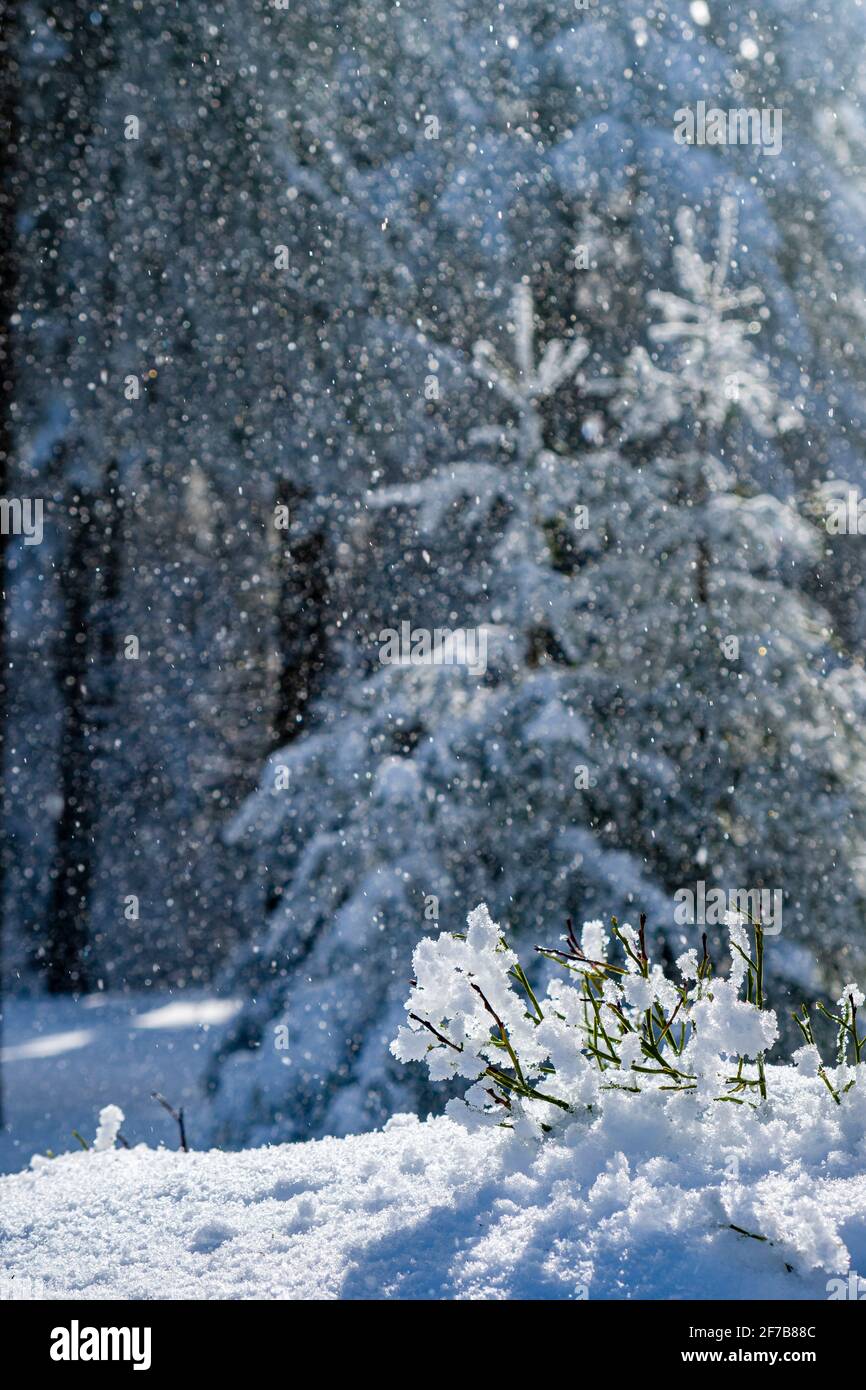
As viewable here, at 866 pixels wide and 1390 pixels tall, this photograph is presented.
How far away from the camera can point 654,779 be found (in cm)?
585

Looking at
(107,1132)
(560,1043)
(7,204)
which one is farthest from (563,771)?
(7,204)

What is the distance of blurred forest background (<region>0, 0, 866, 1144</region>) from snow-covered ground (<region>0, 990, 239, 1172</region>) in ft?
4.58

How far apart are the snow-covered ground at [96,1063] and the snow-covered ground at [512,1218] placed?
4.34 metres

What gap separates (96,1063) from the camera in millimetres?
10453

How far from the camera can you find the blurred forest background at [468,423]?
5914 mm

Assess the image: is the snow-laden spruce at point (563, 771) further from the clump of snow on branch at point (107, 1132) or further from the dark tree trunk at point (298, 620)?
the clump of snow on branch at point (107, 1132)

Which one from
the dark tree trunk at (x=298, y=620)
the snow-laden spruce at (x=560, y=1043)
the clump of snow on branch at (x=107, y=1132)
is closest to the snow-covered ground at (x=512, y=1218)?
the snow-laden spruce at (x=560, y=1043)

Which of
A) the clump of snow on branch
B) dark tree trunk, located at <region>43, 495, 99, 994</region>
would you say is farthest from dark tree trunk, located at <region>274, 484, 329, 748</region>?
the clump of snow on branch

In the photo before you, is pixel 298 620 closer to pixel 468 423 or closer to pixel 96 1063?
pixel 468 423

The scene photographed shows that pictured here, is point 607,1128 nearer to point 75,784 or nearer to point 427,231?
point 427,231

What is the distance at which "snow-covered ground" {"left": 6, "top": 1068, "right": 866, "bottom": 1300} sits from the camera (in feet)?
5.77

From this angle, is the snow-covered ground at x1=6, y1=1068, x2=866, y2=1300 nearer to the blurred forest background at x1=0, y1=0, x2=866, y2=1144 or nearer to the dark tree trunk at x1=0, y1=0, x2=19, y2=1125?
the blurred forest background at x1=0, y1=0, x2=866, y2=1144
